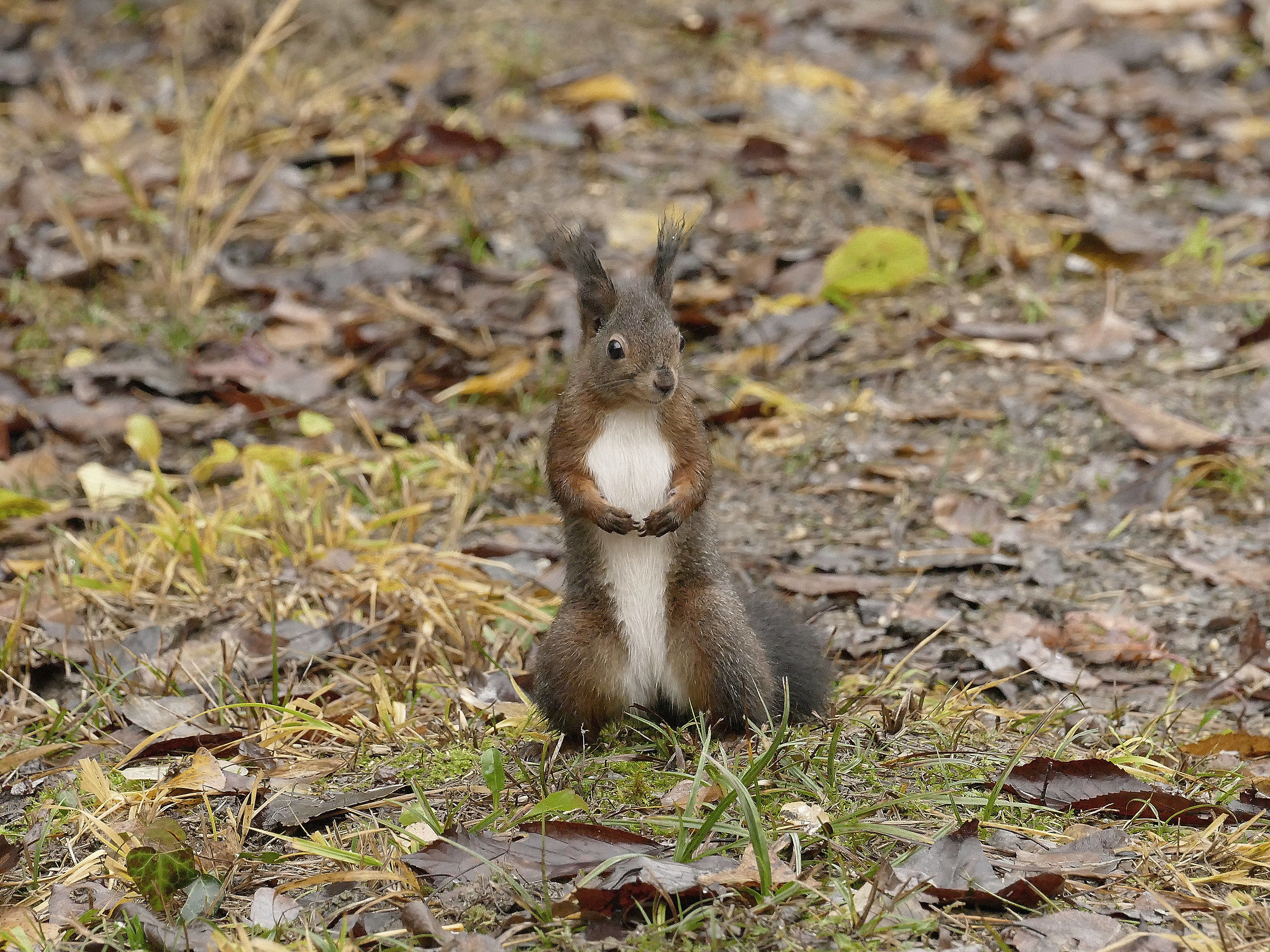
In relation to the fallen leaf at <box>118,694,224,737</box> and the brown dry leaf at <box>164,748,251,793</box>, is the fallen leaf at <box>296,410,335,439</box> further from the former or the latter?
the brown dry leaf at <box>164,748,251,793</box>

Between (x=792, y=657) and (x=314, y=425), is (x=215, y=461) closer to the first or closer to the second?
(x=314, y=425)

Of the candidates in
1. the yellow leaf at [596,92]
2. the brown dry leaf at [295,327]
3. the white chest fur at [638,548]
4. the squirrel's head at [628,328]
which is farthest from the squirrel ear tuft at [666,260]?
the yellow leaf at [596,92]

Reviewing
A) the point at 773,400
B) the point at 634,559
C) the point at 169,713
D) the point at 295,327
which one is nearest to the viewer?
the point at 634,559

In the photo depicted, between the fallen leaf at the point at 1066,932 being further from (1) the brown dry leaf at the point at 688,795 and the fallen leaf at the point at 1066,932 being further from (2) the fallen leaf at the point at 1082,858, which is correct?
(1) the brown dry leaf at the point at 688,795

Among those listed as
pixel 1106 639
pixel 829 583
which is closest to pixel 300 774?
pixel 829 583

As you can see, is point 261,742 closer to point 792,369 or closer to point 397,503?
point 397,503

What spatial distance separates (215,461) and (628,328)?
2.06m

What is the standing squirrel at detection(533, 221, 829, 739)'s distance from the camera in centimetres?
259

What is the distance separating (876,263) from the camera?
4945mm

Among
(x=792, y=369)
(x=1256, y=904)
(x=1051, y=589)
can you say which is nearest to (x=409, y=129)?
(x=792, y=369)

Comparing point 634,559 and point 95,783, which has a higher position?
point 634,559

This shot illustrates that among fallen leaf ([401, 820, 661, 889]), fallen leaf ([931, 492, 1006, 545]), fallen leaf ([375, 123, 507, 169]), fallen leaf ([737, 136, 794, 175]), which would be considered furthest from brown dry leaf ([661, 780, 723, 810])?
fallen leaf ([375, 123, 507, 169])

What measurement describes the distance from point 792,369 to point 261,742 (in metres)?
2.56

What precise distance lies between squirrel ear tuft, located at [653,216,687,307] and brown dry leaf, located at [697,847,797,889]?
3.70ft
